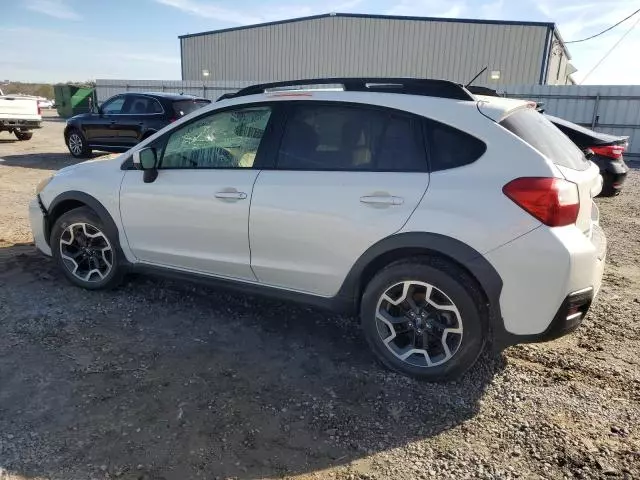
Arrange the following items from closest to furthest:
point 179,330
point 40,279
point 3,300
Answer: point 179,330, point 3,300, point 40,279

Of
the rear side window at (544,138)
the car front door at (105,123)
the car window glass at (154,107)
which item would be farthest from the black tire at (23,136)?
the rear side window at (544,138)

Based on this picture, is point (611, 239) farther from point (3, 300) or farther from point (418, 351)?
point (3, 300)

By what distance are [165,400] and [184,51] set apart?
105 ft

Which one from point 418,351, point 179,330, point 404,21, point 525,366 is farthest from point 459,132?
point 404,21

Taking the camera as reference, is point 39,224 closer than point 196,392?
No

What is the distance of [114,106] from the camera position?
1155 cm

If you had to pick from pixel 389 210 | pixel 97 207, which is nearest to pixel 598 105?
pixel 389 210

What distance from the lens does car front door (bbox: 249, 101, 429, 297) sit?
2.95 metres

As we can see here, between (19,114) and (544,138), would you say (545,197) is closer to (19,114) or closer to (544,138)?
(544,138)

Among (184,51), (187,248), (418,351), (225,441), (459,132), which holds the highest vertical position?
(184,51)

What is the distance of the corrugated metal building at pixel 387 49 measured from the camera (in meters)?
22.6

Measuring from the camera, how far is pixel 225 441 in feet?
8.17

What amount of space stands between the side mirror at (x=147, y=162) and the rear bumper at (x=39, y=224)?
48.2 inches

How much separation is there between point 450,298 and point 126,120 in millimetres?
10188
